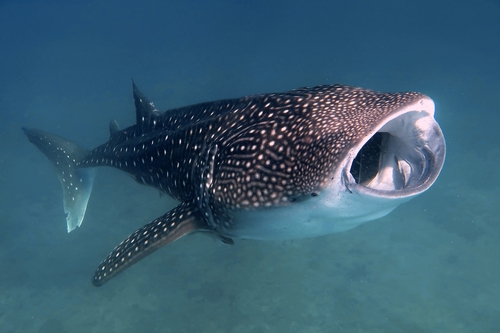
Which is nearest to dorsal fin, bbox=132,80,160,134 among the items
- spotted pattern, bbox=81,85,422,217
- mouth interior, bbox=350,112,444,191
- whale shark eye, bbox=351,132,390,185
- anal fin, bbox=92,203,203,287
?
spotted pattern, bbox=81,85,422,217

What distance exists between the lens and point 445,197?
44.9 ft

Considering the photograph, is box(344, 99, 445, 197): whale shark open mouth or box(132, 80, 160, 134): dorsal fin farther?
box(132, 80, 160, 134): dorsal fin

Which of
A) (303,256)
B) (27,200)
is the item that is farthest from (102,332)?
(27,200)

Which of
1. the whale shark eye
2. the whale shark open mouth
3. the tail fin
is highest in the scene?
the whale shark open mouth

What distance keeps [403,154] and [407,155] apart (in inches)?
1.4

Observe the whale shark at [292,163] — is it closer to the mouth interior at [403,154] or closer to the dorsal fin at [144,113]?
the mouth interior at [403,154]

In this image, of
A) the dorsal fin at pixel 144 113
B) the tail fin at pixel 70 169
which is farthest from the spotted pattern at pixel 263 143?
the tail fin at pixel 70 169

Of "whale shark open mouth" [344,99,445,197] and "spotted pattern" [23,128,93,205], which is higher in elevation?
"whale shark open mouth" [344,99,445,197]

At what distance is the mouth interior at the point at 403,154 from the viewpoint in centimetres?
270

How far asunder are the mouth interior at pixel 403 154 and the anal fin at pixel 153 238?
2090mm

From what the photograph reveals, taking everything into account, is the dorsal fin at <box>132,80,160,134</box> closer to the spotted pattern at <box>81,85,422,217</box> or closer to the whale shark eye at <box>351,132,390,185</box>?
the spotted pattern at <box>81,85,422,217</box>

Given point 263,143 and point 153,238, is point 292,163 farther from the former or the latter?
point 153,238

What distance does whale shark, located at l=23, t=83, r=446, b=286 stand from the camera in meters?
2.59

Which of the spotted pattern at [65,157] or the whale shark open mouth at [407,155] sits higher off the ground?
the whale shark open mouth at [407,155]
